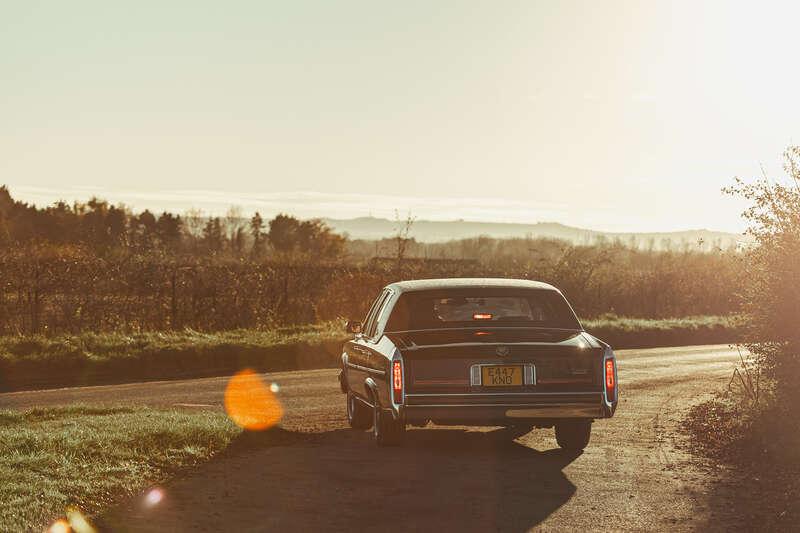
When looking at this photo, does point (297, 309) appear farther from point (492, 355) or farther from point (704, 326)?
point (492, 355)

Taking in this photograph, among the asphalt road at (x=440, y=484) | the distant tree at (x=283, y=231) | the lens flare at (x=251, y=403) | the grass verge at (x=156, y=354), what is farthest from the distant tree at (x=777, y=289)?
the distant tree at (x=283, y=231)

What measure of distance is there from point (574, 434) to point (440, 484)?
106 inches

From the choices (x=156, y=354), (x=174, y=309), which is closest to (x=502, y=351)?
(x=156, y=354)

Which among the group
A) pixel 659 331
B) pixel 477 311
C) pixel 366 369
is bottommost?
pixel 659 331

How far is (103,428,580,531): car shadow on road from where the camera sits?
295 inches

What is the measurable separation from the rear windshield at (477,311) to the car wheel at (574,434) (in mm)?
1052

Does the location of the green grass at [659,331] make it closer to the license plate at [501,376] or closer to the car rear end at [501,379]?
the car rear end at [501,379]

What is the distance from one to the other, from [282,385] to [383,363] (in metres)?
8.37

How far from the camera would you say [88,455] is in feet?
31.3

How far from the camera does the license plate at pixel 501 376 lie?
9.98 meters

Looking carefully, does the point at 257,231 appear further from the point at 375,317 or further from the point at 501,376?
the point at 501,376

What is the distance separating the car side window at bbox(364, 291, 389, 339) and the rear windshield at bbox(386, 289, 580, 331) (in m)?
0.65

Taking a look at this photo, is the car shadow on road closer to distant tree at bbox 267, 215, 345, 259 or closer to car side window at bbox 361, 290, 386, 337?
car side window at bbox 361, 290, 386, 337

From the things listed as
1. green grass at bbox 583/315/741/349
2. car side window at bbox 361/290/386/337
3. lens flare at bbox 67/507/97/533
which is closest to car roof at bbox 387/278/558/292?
car side window at bbox 361/290/386/337
